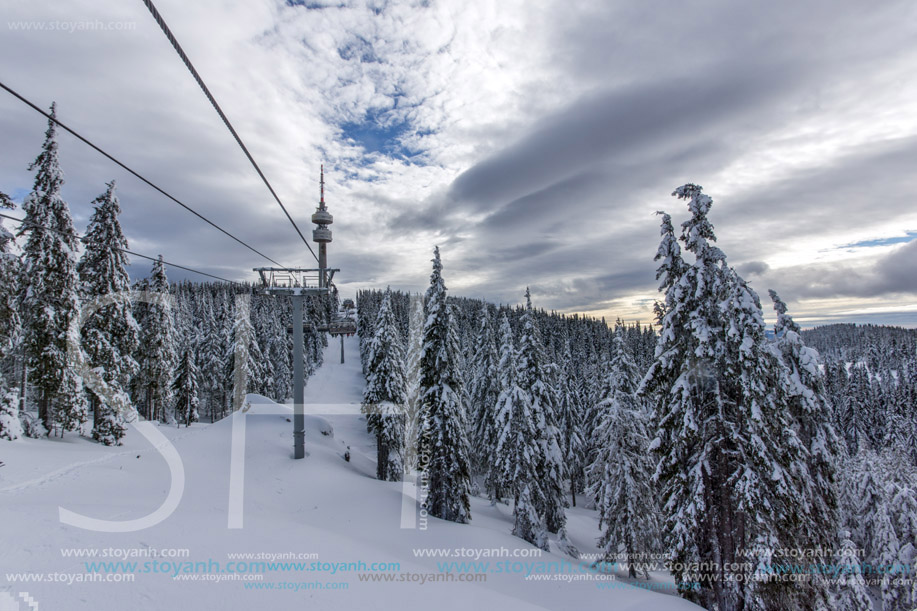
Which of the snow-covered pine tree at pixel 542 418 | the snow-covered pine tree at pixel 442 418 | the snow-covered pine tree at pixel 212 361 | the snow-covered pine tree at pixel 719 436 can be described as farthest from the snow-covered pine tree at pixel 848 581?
the snow-covered pine tree at pixel 212 361

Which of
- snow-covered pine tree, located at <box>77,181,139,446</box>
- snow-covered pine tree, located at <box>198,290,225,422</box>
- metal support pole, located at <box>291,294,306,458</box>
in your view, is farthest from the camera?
snow-covered pine tree, located at <box>198,290,225,422</box>

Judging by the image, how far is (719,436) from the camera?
11703 millimetres

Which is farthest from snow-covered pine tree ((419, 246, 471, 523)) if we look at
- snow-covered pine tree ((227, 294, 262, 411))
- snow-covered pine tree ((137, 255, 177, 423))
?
snow-covered pine tree ((227, 294, 262, 411))

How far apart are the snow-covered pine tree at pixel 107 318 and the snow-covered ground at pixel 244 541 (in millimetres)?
1866

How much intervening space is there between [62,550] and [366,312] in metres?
101

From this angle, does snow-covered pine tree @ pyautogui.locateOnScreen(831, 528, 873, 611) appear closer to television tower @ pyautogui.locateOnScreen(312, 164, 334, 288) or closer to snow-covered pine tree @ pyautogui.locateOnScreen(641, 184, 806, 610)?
snow-covered pine tree @ pyautogui.locateOnScreen(641, 184, 806, 610)

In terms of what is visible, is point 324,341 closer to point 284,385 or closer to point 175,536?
point 284,385

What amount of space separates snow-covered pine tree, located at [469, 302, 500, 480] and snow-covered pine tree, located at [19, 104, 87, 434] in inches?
1043

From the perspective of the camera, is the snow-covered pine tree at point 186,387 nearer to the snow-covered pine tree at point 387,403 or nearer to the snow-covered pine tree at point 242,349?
the snow-covered pine tree at point 242,349

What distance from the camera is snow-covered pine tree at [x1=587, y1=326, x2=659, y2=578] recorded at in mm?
21141

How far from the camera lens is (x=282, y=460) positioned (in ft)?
66.2

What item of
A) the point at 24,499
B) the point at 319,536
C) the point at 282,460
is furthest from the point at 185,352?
the point at 319,536

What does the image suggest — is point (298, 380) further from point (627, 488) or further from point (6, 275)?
point (627, 488)

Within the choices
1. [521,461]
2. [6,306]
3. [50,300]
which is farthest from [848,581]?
[50,300]
